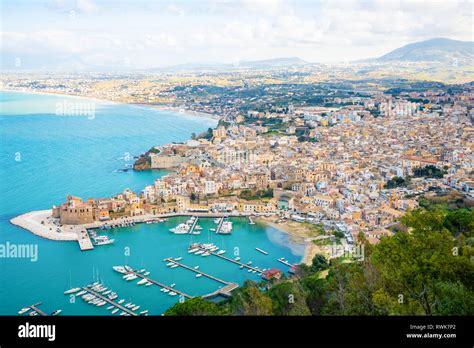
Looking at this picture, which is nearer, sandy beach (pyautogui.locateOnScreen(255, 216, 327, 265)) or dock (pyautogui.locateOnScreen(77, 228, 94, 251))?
sandy beach (pyautogui.locateOnScreen(255, 216, 327, 265))

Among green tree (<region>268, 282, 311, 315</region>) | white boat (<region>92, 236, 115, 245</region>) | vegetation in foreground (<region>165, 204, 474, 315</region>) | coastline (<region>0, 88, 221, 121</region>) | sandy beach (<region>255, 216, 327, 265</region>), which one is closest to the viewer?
vegetation in foreground (<region>165, 204, 474, 315</region>)

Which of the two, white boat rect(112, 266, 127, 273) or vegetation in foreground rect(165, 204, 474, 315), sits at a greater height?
vegetation in foreground rect(165, 204, 474, 315)

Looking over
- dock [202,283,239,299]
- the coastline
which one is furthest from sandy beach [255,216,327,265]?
the coastline

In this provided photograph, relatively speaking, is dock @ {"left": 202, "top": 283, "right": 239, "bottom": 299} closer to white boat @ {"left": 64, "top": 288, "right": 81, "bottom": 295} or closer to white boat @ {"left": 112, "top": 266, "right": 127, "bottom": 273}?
white boat @ {"left": 112, "top": 266, "right": 127, "bottom": 273}

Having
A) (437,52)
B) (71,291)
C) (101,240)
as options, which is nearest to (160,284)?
(71,291)
